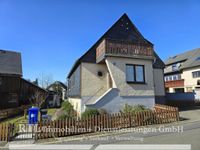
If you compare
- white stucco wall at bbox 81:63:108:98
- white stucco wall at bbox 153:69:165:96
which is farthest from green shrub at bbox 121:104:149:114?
white stucco wall at bbox 153:69:165:96

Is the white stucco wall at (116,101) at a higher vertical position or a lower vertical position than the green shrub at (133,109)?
higher

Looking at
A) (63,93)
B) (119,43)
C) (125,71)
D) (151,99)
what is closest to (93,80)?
(125,71)

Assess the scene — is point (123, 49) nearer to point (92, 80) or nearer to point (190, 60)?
point (92, 80)

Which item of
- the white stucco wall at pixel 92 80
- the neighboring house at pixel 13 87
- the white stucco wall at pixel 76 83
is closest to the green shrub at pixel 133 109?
the white stucco wall at pixel 92 80

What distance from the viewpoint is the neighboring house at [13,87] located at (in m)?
24.7

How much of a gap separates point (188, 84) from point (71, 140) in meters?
28.8

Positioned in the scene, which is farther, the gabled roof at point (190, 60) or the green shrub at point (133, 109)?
the gabled roof at point (190, 60)

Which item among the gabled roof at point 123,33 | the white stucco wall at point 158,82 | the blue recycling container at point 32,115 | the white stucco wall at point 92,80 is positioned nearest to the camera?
the blue recycling container at point 32,115

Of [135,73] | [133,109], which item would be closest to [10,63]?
[135,73]

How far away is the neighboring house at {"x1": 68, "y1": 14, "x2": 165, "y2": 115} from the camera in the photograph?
592 inches

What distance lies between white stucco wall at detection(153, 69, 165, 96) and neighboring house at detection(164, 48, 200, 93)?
39.7 ft

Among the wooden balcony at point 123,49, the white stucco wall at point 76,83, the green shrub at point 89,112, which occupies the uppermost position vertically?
the wooden balcony at point 123,49

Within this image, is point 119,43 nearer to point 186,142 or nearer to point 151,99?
point 151,99

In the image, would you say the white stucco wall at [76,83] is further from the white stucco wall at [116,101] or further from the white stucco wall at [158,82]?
the white stucco wall at [158,82]
